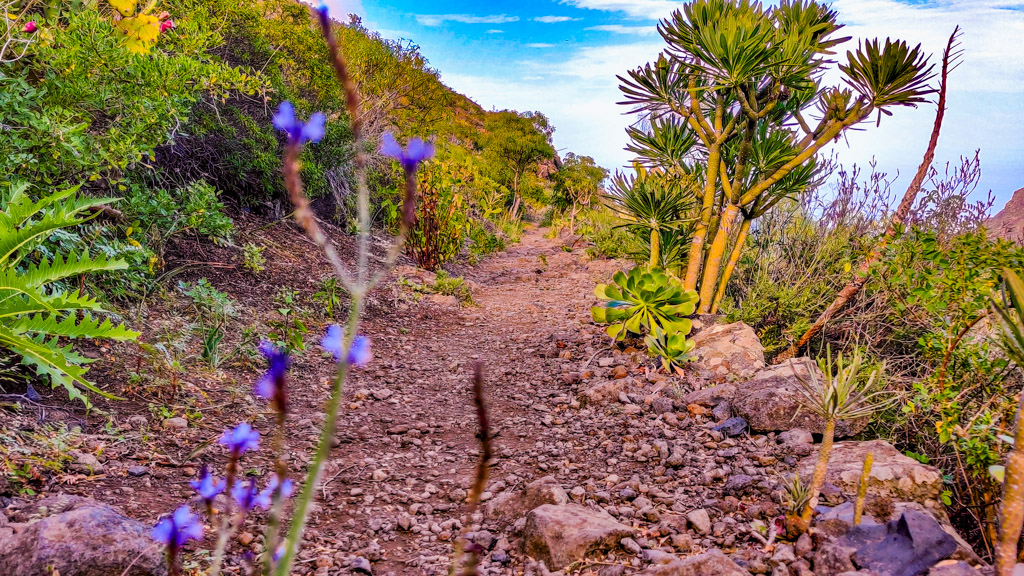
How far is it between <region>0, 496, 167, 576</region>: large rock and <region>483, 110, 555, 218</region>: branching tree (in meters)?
20.7

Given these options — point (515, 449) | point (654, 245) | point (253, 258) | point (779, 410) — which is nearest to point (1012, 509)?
point (779, 410)

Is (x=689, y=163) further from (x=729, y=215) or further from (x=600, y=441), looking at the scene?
(x=600, y=441)

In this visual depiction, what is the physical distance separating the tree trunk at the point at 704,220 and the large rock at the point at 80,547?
3.96m

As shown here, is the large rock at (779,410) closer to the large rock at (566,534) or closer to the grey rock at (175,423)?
the large rock at (566,534)

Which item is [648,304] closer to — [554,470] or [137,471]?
[554,470]

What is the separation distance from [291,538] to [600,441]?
2618 mm

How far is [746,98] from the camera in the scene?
4461 mm

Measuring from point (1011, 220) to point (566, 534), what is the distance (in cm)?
509

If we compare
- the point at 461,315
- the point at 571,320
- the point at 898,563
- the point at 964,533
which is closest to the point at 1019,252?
the point at 964,533

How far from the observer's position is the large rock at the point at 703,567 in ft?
5.22

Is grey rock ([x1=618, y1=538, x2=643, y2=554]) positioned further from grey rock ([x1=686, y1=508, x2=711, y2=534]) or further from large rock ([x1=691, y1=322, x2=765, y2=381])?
large rock ([x1=691, y1=322, x2=765, y2=381])

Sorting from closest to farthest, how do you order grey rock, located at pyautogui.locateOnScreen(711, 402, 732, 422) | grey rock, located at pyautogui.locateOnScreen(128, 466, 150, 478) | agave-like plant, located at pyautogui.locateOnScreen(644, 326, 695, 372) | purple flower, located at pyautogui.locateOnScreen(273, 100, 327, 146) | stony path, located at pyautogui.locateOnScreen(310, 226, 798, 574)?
purple flower, located at pyautogui.locateOnScreen(273, 100, 327, 146) → stony path, located at pyautogui.locateOnScreen(310, 226, 798, 574) → grey rock, located at pyautogui.locateOnScreen(128, 466, 150, 478) → grey rock, located at pyautogui.locateOnScreen(711, 402, 732, 422) → agave-like plant, located at pyautogui.locateOnScreen(644, 326, 695, 372)

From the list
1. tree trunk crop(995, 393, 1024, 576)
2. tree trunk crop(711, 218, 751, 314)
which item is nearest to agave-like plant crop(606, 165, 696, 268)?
tree trunk crop(711, 218, 751, 314)

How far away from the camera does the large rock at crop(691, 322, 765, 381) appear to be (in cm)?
371
